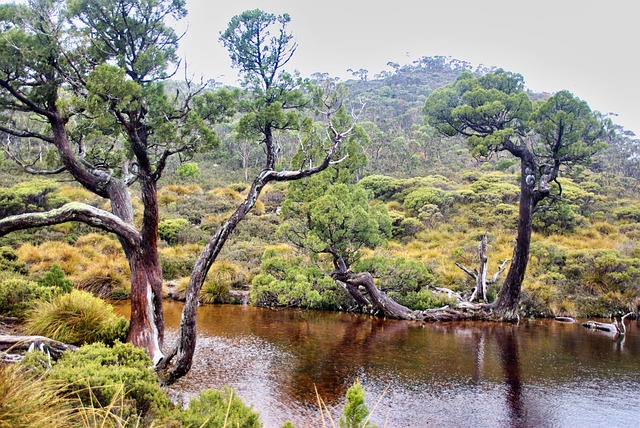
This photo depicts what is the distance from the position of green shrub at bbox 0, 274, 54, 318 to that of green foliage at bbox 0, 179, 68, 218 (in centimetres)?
1307

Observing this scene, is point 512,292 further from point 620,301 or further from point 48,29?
point 48,29

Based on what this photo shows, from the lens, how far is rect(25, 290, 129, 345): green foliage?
7.49 meters

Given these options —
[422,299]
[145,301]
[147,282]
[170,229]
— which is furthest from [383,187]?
[145,301]

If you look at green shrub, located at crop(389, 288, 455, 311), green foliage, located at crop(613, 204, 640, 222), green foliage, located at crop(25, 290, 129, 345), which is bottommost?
green shrub, located at crop(389, 288, 455, 311)

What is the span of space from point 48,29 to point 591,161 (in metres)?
14.1

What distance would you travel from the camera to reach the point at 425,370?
8680 millimetres

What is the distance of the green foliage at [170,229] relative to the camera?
21.7 meters

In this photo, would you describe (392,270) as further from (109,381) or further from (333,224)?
(109,381)

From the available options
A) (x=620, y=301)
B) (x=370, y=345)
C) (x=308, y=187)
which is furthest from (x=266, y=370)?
(x=620, y=301)

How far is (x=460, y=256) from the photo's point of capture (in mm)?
18016

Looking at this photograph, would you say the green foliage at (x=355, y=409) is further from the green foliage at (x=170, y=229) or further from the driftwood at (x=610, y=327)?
the green foliage at (x=170, y=229)

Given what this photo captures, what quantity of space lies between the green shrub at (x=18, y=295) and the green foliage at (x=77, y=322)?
1195 millimetres

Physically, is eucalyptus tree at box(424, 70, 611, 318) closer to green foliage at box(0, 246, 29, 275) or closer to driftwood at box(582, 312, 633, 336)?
driftwood at box(582, 312, 633, 336)

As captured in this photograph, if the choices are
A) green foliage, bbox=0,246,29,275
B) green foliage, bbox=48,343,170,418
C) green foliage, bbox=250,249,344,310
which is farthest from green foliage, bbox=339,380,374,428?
green foliage, bbox=0,246,29,275
